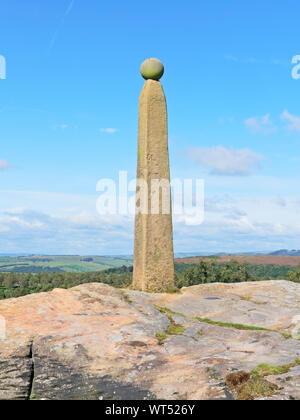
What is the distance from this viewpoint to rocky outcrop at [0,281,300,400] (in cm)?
661

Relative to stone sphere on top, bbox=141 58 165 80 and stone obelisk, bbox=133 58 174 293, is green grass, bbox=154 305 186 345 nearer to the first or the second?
stone obelisk, bbox=133 58 174 293

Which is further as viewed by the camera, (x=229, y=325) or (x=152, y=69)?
(x=152, y=69)

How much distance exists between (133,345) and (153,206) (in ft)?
28.5

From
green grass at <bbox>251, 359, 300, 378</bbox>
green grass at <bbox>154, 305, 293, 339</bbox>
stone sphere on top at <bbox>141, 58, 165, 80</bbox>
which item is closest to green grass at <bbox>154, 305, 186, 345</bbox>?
green grass at <bbox>154, 305, 293, 339</bbox>

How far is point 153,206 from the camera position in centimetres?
1653

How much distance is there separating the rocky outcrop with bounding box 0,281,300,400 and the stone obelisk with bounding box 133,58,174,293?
3.10 meters

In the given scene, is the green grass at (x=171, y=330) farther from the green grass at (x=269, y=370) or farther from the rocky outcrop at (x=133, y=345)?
the green grass at (x=269, y=370)

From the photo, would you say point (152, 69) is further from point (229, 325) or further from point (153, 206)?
point (229, 325)
